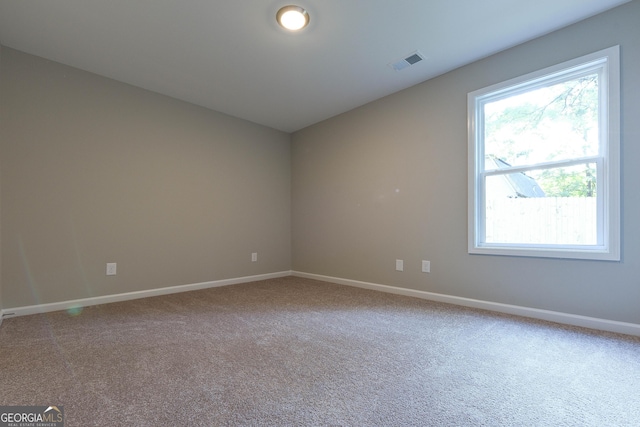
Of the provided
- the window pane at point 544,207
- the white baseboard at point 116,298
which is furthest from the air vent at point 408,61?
the white baseboard at point 116,298

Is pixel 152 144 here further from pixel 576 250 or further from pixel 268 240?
pixel 576 250

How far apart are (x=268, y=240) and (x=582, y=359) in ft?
11.4

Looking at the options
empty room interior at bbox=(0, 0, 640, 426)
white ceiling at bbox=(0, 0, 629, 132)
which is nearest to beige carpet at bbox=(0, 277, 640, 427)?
empty room interior at bbox=(0, 0, 640, 426)

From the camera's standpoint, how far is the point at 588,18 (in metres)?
2.17

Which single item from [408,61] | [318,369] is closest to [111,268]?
[318,369]

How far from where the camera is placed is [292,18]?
2.12 m

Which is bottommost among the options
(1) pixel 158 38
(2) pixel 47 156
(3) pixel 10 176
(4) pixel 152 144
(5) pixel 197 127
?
(3) pixel 10 176

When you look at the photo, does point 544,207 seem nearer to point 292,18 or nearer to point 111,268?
point 292,18

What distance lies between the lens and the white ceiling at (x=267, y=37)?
2.04 metres

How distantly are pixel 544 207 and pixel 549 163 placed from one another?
36 cm

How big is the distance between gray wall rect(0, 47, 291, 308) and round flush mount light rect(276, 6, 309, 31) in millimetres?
1893

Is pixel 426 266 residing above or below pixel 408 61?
below

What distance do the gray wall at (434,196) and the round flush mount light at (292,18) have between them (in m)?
1.51

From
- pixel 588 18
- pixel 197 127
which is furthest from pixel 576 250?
pixel 197 127
